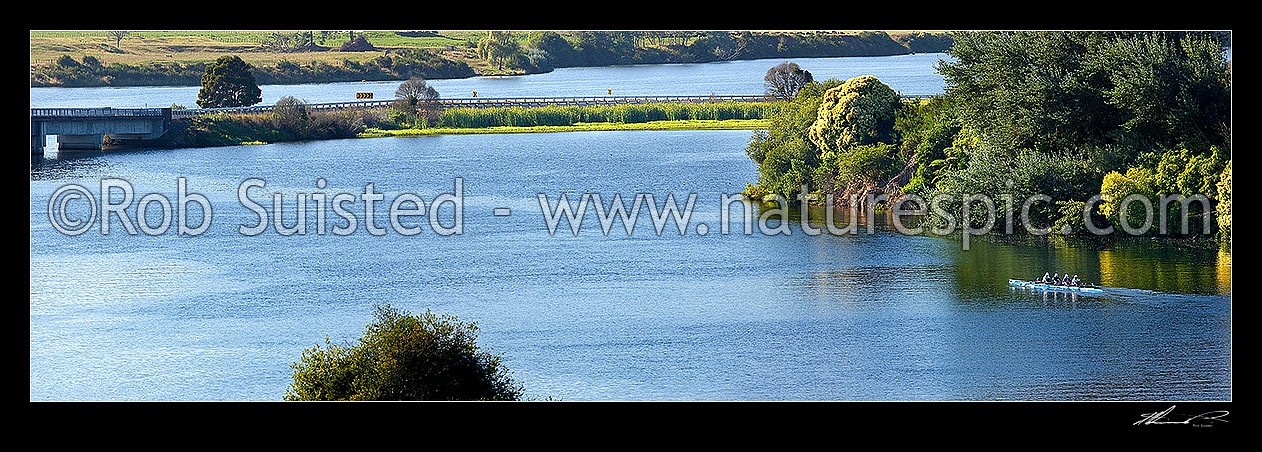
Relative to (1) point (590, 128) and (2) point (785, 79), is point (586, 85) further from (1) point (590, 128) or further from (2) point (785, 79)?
(2) point (785, 79)

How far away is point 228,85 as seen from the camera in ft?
315

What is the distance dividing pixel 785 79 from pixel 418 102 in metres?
24.7

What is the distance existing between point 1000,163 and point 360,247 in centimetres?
2221

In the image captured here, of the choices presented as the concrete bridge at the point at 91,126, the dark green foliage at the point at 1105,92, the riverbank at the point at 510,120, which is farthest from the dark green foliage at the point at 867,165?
the concrete bridge at the point at 91,126

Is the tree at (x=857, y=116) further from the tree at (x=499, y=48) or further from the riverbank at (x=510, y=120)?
the riverbank at (x=510, y=120)

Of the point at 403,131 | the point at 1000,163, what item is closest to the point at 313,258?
the point at 1000,163

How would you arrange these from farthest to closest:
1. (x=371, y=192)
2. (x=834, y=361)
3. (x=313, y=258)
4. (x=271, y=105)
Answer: (x=271, y=105)
(x=371, y=192)
(x=313, y=258)
(x=834, y=361)

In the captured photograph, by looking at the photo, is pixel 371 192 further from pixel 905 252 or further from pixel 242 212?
pixel 905 252

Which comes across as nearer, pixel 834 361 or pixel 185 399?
pixel 185 399

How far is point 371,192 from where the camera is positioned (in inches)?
2657

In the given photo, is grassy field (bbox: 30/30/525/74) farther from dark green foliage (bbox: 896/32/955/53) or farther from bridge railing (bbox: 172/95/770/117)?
dark green foliage (bbox: 896/32/955/53)

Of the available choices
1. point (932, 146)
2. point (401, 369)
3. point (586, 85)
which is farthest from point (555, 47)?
point (401, 369)

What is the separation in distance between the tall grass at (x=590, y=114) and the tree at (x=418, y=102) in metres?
0.72

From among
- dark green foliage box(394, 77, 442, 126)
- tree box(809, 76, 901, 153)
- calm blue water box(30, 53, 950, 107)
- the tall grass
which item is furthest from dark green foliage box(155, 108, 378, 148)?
tree box(809, 76, 901, 153)
